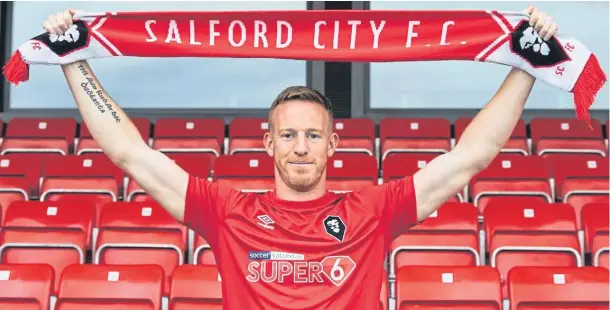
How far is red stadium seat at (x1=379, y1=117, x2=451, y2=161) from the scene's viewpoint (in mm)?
6031

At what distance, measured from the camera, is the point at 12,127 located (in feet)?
21.2

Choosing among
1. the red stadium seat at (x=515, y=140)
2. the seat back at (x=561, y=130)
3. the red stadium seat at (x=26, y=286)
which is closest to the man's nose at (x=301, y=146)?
the red stadium seat at (x=26, y=286)

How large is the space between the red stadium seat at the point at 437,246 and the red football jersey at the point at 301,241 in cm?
214

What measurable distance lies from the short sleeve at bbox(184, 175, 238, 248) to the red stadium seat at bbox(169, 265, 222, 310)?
1488 millimetres

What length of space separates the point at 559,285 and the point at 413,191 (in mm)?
1778

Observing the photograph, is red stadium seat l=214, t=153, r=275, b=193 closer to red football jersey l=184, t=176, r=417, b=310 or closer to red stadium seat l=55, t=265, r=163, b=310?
red stadium seat l=55, t=265, r=163, b=310

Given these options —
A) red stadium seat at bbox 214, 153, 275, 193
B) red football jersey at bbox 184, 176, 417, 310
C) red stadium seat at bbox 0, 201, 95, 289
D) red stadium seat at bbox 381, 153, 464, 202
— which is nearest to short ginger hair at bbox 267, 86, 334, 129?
red football jersey at bbox 184, 176, 417, 310

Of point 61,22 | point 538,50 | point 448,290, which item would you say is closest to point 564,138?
point 448,290

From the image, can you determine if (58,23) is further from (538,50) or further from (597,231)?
(597,231)

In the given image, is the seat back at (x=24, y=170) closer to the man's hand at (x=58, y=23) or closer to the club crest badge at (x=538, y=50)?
the man's hand at (x=58, y=23)

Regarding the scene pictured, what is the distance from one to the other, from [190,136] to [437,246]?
2405 mm

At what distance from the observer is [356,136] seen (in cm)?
610

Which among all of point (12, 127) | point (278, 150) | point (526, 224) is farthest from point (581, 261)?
point (12, 127)

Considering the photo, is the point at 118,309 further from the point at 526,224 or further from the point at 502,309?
the point at 526,224
